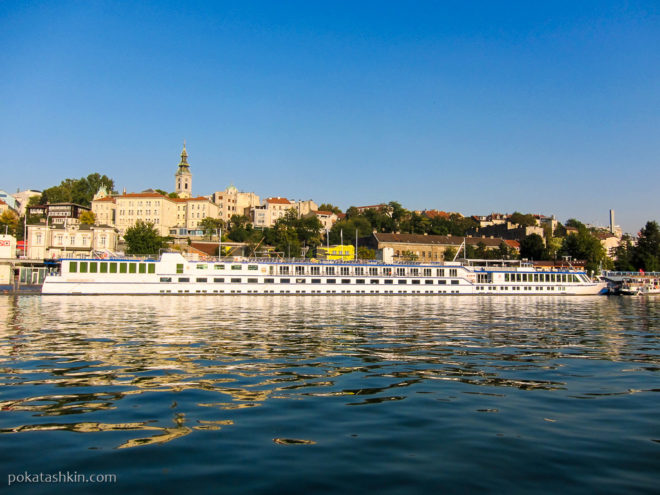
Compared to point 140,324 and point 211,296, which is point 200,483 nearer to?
point 140,324

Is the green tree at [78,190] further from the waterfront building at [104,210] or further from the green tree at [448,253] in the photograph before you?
the green tree at [448,253]

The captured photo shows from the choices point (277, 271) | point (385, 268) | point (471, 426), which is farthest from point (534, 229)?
point (471, 426)

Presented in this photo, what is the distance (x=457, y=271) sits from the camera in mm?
67438

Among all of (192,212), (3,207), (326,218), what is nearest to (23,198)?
(3,207)

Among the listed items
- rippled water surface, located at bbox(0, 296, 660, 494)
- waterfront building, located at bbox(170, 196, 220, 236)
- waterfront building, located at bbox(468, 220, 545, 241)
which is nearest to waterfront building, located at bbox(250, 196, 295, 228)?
waterfront building, located at bbox(170, 196, 220, 236)

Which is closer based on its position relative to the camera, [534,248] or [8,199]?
[534,248]

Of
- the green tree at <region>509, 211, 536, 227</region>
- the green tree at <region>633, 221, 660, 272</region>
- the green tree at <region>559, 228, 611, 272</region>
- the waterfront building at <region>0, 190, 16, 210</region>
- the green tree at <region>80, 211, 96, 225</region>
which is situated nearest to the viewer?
the green tree at <region>633, 221, 660, 272</region>

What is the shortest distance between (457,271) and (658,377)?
177 feet

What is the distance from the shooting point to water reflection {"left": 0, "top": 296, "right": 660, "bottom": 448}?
1053 cm

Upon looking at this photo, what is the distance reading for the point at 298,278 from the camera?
61156 mm

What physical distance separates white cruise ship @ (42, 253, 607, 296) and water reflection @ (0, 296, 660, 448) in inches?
1028

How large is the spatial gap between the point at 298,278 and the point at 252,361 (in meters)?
45.3

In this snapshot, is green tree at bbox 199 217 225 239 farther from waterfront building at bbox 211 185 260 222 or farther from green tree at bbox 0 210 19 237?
green tree at bbox 0 210 19 237

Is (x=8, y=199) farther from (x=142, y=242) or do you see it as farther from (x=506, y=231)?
(x=506, y=231)
